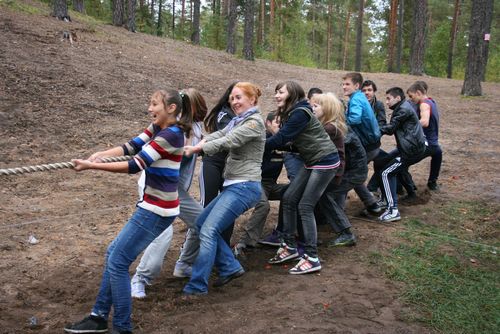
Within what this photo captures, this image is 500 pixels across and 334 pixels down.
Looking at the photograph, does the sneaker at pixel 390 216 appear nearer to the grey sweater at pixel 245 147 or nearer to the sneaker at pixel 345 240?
the sneaker at pixel 345 240

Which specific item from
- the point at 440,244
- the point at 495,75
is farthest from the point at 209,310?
the point at 495,75

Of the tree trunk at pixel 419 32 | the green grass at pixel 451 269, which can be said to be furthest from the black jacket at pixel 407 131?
the tree trunk at pixel 419 32

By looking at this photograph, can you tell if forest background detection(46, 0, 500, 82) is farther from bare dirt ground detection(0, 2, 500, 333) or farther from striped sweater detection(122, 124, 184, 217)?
striped sweater detection(122, 124, 184, 217)

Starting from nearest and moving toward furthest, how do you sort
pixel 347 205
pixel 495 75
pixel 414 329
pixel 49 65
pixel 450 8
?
pixel 414 329, pixel 347 205, pixel 49 65, pixel 495 75, pixel 450 8

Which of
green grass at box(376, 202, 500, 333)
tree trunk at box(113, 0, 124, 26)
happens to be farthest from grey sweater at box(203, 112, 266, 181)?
tree trunk at box(113, 0, 124, 26)

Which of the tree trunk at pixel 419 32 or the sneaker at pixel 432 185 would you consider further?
the tree trunk at pixel 419 32

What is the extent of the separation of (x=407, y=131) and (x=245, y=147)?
3.13m

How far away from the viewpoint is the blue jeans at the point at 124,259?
3.62 meters

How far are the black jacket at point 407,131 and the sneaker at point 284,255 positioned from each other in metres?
2.40

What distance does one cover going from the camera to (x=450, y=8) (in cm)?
3950

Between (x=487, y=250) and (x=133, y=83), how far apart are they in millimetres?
9051

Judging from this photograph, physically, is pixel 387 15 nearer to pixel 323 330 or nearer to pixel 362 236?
pixel 362 236

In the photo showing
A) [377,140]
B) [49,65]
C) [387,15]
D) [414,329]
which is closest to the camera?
[414,329]

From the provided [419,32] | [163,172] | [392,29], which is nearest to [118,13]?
[419,32]
